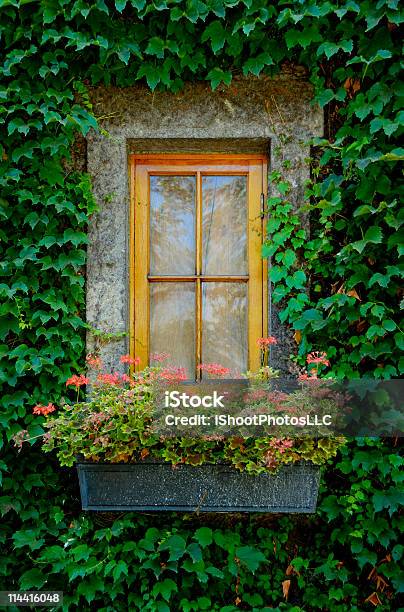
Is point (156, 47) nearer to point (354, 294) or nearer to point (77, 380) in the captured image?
point (354, 294)

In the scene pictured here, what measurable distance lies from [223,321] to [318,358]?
722 millimetres

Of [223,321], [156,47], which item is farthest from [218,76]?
[223,321]

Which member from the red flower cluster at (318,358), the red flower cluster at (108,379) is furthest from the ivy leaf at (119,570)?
the red flower cluster at (318,358)

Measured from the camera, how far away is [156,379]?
3.12 m

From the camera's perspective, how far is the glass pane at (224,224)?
3701mm

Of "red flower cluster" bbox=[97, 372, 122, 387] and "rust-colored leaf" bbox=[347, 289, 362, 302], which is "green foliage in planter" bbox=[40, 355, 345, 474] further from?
"rust-colored leaf" bbox=[347, 289, 362, 302]

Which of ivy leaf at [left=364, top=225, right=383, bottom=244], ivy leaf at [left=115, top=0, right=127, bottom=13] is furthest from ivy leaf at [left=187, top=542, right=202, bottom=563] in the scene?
ivy leaf at [left=115, top=0, right=127, bottom=13]

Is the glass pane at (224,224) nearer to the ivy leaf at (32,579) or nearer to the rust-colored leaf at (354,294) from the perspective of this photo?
the rust-colored leaf at (354,294)

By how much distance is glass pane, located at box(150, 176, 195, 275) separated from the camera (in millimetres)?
3723

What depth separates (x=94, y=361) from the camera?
3289 mm

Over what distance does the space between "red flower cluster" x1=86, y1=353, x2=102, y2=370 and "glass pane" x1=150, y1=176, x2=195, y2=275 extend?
657mm

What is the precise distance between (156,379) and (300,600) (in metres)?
1.32

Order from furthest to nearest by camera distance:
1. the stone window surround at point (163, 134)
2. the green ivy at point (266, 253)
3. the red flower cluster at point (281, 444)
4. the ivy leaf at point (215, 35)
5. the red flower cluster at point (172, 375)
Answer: the stone window surround at point (163, 134)
the ivy leaf at point (215, 35)
the green ivy at point (266, 253)
the red flower cluster at point (172, 375)
the red flower cluster at point (281, 444)

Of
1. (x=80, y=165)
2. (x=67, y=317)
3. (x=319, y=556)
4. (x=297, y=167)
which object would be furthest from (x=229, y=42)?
(x=319, y=556)
